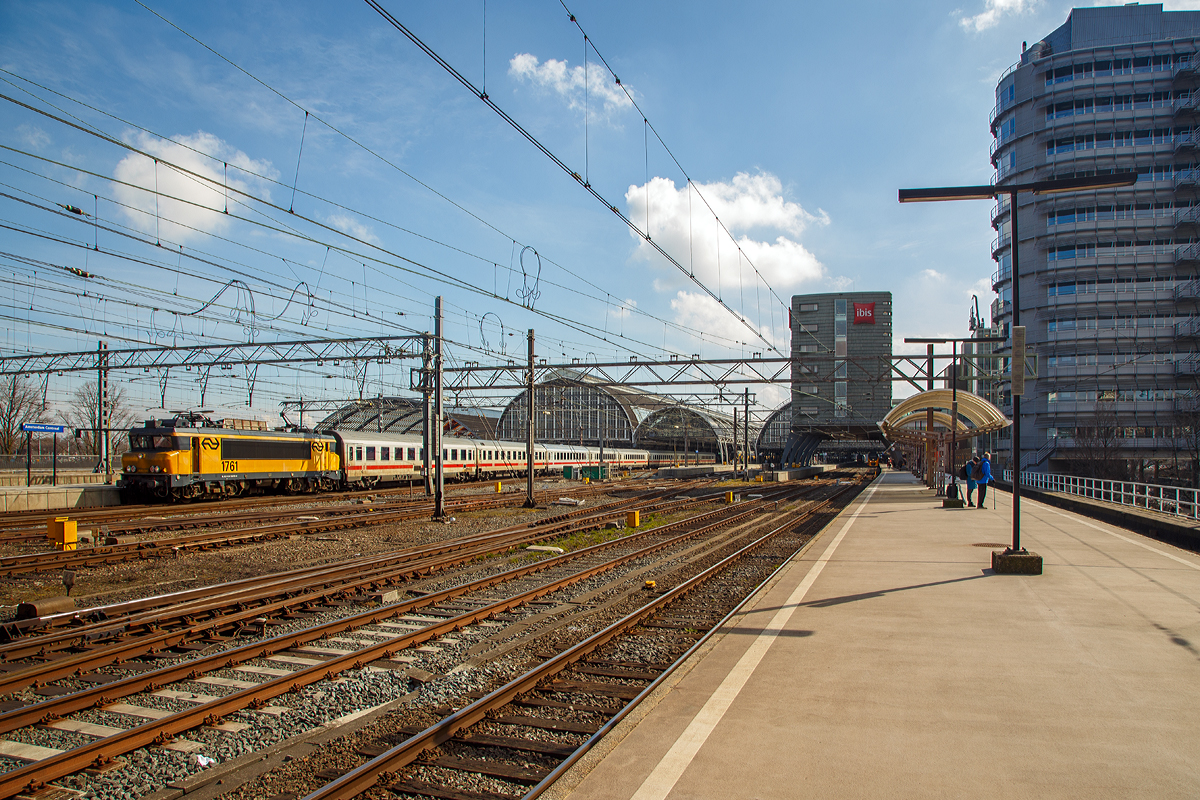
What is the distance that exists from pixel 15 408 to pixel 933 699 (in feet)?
192

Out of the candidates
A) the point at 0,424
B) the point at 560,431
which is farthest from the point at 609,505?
the point at 560,431

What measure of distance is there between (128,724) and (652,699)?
432 centimetres

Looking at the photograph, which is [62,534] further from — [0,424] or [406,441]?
[0,424]

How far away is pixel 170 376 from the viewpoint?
1367 inches

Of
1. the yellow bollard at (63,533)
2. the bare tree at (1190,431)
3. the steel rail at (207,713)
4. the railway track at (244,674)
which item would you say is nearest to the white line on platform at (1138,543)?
the railway track at (244,674)

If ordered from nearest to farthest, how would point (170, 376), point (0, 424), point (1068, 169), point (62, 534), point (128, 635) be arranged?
point (128, 635) < point (62, 534) < point (170, 376) < point (0, 424) < point (1068, 169)

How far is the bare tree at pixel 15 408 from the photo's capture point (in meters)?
44.7

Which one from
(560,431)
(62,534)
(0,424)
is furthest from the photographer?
(560,431)

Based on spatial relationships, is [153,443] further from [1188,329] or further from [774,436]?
[774,436]

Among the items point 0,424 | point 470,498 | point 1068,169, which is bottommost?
point 470,498

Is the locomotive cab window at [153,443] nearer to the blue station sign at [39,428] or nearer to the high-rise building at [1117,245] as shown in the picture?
the blue station sign at [39,428]

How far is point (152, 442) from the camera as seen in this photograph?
24734 mm

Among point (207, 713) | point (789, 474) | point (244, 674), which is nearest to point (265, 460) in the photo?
point (244, 674)

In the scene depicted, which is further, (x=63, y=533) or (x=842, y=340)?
(x=842, y=340)
